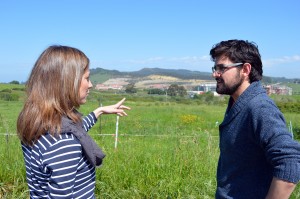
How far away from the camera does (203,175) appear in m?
4.75

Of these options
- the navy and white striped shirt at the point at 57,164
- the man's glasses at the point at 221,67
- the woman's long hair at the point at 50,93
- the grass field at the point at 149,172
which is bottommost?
the grass field at the point at 149,172

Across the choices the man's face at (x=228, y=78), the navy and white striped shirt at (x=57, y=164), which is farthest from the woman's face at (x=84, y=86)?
the man's face at (x=228, y=78)

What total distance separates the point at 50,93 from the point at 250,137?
1048 mm

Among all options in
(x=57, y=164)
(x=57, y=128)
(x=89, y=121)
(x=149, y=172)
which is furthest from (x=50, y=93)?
(x=149, y=172)

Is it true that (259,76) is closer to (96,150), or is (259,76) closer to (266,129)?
(266,129)

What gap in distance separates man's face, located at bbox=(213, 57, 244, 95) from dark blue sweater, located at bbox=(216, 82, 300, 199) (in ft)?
0.32

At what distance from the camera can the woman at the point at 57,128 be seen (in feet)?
5.41

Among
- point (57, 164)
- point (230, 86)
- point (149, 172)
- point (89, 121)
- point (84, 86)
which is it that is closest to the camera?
point (57, 164)

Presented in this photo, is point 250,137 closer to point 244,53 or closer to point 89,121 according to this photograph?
point 244,53

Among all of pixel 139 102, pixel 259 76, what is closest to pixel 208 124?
pixel 139 102

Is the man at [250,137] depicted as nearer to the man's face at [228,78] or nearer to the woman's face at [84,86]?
the man's face at [228,78]

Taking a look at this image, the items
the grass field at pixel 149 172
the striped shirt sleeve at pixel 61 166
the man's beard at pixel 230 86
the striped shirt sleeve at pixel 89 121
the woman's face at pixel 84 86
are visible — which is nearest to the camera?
the striped shirt sleeve at pixel 61 166

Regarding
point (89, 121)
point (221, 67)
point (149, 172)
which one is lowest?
point (149, 172)

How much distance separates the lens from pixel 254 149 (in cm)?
190
